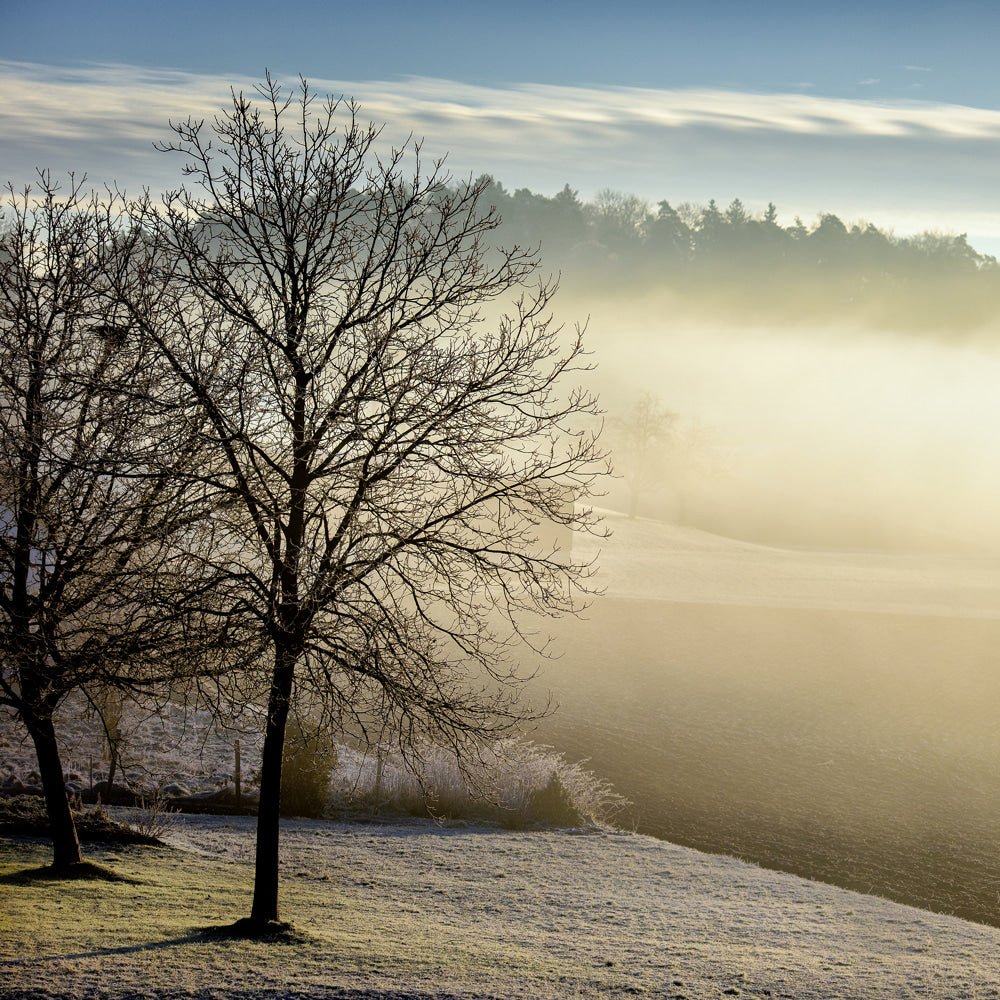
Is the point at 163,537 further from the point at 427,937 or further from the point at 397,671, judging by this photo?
the point at 427,937

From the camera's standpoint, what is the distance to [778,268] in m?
190

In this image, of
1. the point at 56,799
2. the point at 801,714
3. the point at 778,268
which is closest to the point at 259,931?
the point at 56,799

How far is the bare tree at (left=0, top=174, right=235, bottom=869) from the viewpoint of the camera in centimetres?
1183

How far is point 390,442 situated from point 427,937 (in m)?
5.92

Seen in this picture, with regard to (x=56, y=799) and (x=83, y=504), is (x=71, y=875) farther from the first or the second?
(x=83, y=504)

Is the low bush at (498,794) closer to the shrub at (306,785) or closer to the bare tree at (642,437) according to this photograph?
the shrub at (306,785)

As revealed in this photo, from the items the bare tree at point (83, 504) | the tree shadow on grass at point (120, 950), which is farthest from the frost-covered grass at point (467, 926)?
the bare tree at point (83, 504)

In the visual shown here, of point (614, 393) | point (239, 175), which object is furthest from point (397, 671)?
point (614, 393)

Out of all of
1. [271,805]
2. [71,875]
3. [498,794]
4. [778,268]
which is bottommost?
[498,794]

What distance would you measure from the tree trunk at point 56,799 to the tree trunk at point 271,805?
10.9 ft

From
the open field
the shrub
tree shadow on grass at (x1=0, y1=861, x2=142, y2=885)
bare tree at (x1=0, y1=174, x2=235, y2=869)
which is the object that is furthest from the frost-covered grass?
the open field

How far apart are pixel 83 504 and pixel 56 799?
13.0 feet

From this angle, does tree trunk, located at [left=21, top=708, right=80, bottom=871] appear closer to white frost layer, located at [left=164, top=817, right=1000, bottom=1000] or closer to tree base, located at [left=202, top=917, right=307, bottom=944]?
white frost layer, located at [left=164, top=817, right=1000, bottom=1000]

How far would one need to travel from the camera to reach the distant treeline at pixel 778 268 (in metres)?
189
